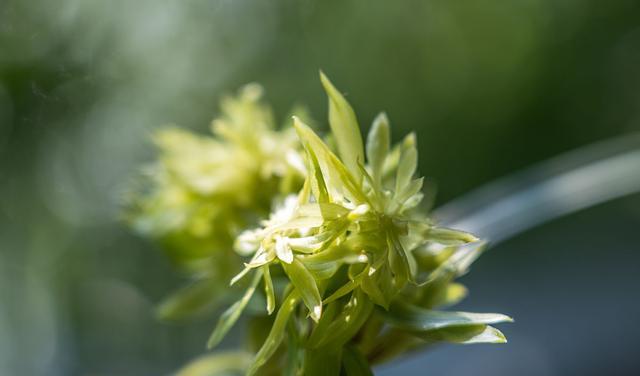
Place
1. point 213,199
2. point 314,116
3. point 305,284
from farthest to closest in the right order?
point 314,116
point 213,199
point 305,284

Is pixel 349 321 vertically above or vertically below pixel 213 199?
below

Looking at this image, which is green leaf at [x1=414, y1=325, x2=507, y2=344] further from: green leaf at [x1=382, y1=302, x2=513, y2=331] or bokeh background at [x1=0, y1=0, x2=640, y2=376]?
bokeh background at [x1=0, y1=0, x2=640, y2=376]

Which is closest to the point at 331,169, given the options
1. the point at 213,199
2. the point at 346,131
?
the point at 346,131

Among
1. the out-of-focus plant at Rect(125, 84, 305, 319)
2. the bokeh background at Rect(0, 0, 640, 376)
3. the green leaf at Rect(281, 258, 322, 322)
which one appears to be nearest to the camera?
the green leaf at Rect(281, 258, 322, 322)

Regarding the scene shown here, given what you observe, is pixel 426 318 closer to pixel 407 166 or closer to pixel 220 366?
pixel 407 166

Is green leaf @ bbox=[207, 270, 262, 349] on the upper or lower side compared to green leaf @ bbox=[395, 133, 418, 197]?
lower

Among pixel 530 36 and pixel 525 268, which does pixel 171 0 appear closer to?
pixel 525 268

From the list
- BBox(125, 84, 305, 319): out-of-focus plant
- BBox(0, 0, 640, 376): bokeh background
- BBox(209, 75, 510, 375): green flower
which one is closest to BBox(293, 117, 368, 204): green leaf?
BBox(209, 75, 510, 375): green flower

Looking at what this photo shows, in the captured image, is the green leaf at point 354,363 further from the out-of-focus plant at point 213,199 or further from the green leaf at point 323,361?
the out-of-focus plant at point 213,199
